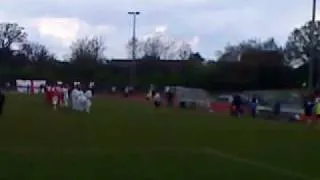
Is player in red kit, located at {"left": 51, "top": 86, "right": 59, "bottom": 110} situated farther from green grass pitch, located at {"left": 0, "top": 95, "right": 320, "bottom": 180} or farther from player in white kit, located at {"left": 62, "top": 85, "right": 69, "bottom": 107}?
green grass pitch, located at {"left": 0, "top": 95, "right": 320, "bottom": 180}

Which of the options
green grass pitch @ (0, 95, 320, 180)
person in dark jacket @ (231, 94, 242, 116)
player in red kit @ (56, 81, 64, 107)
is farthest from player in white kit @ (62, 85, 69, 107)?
green grass pitch @ (0, 95, 320, 180)

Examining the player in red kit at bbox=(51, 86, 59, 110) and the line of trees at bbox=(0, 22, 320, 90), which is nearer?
the player in red kit at bbox=(51, 86, 59, 110)

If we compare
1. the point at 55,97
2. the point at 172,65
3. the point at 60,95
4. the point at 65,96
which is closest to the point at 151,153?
the point at 55,97

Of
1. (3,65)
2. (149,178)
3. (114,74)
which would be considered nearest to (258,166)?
(149,178)

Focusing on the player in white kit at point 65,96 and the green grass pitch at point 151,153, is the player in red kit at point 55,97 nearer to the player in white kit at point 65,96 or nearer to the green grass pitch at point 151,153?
the player in white kit at point 65,96

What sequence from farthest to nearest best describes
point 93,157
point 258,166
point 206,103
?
1. point 206,103
2. point 93,157
3. point 258,166

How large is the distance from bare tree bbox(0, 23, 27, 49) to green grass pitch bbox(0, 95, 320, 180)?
10395 cm

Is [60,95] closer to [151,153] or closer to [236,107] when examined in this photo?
[236,107]

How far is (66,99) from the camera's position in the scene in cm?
5494

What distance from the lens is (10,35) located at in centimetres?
13362

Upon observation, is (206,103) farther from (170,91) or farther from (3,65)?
(3,65)

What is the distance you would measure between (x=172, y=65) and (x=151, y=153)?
92379 millimetres

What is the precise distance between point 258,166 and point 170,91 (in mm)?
44781

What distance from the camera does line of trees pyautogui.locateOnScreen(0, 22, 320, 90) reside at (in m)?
91.9
